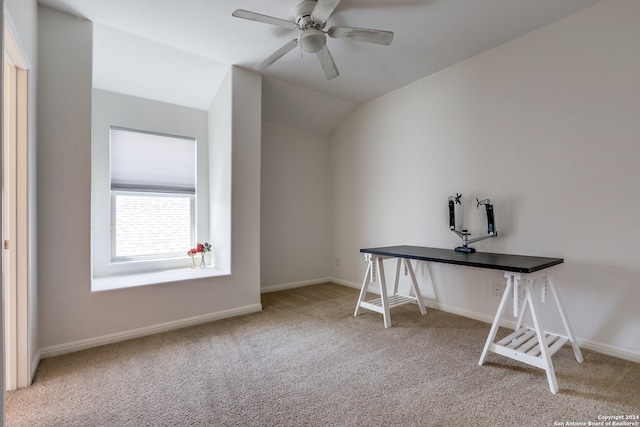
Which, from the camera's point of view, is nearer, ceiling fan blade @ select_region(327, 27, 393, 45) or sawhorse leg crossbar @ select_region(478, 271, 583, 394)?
sawhorse leg crossbar @ select_region(478, 271, 583, 394)

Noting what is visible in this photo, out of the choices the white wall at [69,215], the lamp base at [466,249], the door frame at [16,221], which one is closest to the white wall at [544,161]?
the lamp base at [466,249]

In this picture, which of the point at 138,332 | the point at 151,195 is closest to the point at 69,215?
the point at 138,332

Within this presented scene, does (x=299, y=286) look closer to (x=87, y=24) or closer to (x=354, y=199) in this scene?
(x=354, y=199)

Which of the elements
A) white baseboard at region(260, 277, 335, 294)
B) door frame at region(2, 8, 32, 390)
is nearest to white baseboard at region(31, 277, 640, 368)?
door frame at region(2, 8, 32, 390)

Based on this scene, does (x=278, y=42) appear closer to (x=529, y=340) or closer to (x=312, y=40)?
(x=312, y=40)

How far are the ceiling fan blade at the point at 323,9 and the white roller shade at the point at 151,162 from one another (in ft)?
7.68

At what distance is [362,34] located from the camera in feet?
7.27

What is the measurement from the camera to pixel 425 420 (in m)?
1.57

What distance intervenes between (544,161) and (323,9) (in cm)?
217

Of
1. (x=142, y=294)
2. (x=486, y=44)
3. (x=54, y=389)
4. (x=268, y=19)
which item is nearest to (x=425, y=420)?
(x=54, y=389)

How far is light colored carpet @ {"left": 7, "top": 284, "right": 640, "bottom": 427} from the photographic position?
1603mm

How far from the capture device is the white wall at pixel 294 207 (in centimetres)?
423

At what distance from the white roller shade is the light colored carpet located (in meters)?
1.76

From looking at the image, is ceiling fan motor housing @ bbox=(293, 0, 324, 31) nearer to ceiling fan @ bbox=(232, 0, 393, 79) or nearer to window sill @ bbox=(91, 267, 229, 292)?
ceiling fan @ bbox=(232, 0, 393, 79)
